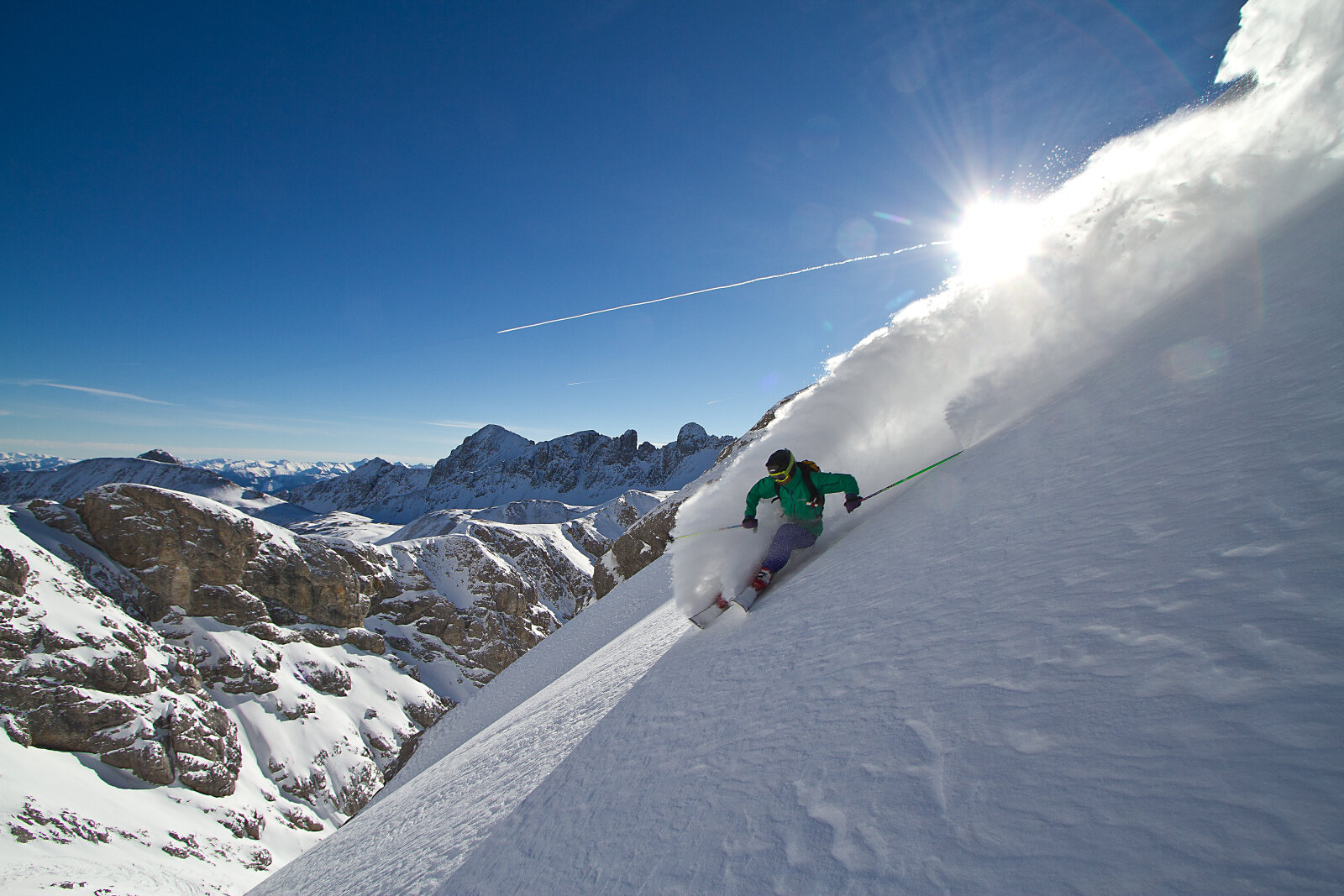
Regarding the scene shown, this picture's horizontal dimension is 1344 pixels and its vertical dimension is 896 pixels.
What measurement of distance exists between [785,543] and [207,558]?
90749 mm

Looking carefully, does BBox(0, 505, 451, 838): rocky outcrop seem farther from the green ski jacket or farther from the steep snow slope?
the steep snow slope

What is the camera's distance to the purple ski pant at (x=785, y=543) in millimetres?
5473


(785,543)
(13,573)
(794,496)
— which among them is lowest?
(785,543)

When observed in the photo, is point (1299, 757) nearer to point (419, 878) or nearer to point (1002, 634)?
point (1002, 634)

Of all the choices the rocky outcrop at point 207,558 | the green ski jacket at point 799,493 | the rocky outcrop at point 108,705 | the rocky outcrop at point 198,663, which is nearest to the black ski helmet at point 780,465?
the green ski jacket at point 799,493

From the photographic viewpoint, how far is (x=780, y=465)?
17.9ft

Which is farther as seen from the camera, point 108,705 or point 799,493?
point 108,705

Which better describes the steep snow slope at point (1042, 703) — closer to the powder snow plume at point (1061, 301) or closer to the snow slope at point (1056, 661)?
the snow slope at point (1056, 661)

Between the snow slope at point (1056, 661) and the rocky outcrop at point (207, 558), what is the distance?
279 feet

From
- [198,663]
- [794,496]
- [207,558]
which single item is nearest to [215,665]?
[198,663]

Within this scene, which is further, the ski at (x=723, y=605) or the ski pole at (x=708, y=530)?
the ski pole at (x=708, y=530)

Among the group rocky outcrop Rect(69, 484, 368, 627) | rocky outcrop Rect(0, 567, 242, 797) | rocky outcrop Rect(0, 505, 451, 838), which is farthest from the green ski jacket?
rocky outcrop Rect(69, 484, 368, 627)

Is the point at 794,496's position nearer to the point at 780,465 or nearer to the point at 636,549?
the point at 780,465

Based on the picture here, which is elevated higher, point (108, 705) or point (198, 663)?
point (198, 663)
